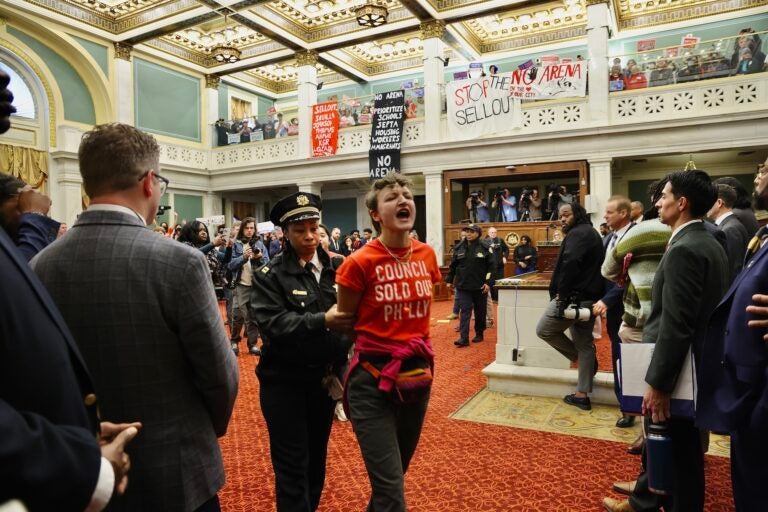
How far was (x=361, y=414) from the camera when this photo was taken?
197 centimetres

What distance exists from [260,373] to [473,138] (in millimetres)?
10581

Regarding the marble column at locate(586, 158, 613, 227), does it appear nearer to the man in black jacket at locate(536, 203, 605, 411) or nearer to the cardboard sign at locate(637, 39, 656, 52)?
the cardboard sign at locate(637, 39, 656, 52)

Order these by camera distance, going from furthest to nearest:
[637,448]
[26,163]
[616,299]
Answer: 1. [26,163]
2. [616,299]
3. [637,448]

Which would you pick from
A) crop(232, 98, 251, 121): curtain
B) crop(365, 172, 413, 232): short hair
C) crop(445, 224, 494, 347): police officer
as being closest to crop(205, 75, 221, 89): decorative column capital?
crop(232, 98, 251, 121): curtain

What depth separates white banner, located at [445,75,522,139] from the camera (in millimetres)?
11102

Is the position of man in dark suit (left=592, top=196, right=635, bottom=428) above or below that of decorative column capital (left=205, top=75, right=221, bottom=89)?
Result: below

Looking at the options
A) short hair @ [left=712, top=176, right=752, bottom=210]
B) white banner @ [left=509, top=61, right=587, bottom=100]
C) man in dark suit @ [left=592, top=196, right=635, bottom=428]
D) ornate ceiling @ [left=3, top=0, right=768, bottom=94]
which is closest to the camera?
short hair @ [left=712, top=176, right=752, bottom=210]

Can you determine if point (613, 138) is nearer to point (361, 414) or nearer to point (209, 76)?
point (361, 414)

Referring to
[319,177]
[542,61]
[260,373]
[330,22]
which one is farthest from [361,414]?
[330,22]

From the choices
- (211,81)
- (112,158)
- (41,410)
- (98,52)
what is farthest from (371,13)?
(41,410)

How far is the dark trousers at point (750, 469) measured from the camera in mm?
1606

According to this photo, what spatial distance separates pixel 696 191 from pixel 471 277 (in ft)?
16.2

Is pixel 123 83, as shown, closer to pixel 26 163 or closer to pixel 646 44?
pixel 26 163

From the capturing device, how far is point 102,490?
894 mm
